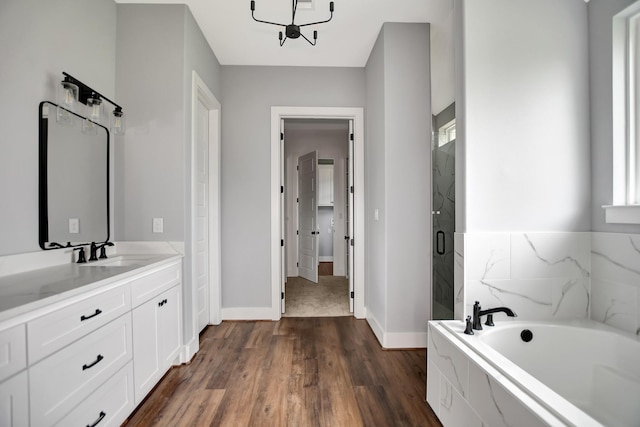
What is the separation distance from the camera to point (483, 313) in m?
1.68

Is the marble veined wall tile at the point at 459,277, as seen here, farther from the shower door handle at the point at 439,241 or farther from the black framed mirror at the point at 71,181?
the black framed mirror at the point at 71,181

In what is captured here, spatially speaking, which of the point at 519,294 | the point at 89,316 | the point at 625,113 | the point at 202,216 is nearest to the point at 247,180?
the point at 202,216

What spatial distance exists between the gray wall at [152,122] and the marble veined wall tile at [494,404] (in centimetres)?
208

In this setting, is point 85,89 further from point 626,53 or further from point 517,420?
point 626,53

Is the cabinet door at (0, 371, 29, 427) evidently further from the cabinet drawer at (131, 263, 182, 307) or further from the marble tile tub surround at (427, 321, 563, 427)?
the marble tile tub surround at (427, 321, 563, 427)

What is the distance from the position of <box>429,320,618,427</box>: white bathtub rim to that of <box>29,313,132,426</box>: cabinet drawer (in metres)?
1.73

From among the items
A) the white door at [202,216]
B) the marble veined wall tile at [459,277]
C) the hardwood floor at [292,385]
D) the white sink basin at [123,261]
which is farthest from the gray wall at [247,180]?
A: the marble veined wall tile at [459,277]

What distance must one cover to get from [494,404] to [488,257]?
2.81ft

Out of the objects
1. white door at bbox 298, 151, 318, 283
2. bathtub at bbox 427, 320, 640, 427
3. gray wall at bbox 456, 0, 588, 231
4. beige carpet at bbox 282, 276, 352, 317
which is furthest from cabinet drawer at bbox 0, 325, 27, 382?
white door at bbox 298, 151, 318, 283

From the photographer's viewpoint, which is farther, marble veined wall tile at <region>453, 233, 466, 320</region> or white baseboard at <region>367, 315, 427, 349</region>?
white baseboard at <region>367, 315, 427, 349</region>

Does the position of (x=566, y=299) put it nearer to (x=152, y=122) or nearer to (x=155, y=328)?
(x=155, y=328)

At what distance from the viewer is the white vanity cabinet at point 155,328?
1745 millimetres

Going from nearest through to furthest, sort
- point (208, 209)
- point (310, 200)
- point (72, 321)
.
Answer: point (72, 321), point (208, 209), point (310, 200)

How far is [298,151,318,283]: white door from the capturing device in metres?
5.18
